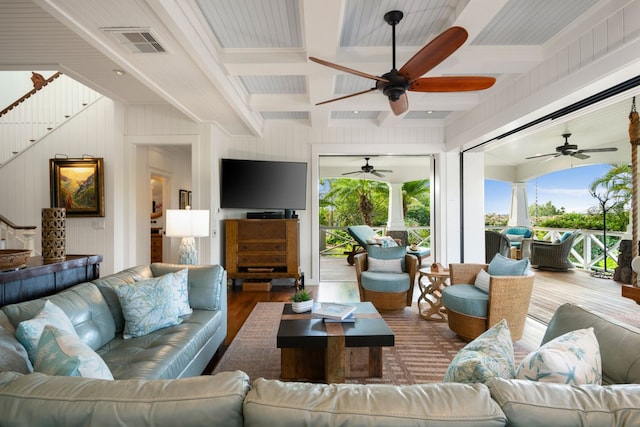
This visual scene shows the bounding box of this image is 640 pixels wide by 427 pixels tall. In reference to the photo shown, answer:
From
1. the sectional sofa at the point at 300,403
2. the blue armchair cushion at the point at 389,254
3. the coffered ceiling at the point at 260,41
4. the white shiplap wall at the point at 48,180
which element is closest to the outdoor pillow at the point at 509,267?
the blue armchair cushion at the point at 389,254

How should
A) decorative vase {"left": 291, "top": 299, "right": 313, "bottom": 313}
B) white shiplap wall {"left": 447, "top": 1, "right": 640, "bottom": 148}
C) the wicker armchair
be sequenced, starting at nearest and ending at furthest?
white shiplap wall {"left": 447, "top": 1, "right": 640, "bottom": 148}
decorative vase {"left": 291, "top": 299, "right": 313, "bottom": 313}
the wicker armchair

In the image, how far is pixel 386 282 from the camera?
392cm

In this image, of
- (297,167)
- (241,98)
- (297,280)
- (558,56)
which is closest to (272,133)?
(297,167)

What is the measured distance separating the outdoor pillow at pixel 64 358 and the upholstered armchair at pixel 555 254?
7.68 metres

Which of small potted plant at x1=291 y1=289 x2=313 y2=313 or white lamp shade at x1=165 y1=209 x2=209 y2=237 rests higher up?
white lamp shade at x1=165 y1=209 x2=209 y2=237

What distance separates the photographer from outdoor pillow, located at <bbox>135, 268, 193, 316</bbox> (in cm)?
245

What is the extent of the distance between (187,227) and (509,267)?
10.6 feet

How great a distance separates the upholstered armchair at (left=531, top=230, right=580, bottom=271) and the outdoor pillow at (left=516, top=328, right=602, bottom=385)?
655 cm

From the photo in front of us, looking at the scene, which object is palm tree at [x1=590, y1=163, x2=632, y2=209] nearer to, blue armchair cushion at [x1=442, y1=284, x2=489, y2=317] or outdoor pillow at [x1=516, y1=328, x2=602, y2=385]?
blue armchair cushion at [x1=442, y1=284, x2=489, y2=317]

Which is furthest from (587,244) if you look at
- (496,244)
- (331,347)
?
(331,347)

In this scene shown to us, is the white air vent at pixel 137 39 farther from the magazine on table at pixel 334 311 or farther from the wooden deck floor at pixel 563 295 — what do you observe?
the wooden deck floor at pixel 563 295

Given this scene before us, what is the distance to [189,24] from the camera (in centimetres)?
248

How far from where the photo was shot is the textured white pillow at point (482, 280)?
10.9 ft

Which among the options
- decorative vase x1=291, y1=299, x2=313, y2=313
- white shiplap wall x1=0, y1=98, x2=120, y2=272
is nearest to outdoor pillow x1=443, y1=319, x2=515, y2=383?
decorative vase x1=291, y1=299, x2=313, y2=313
